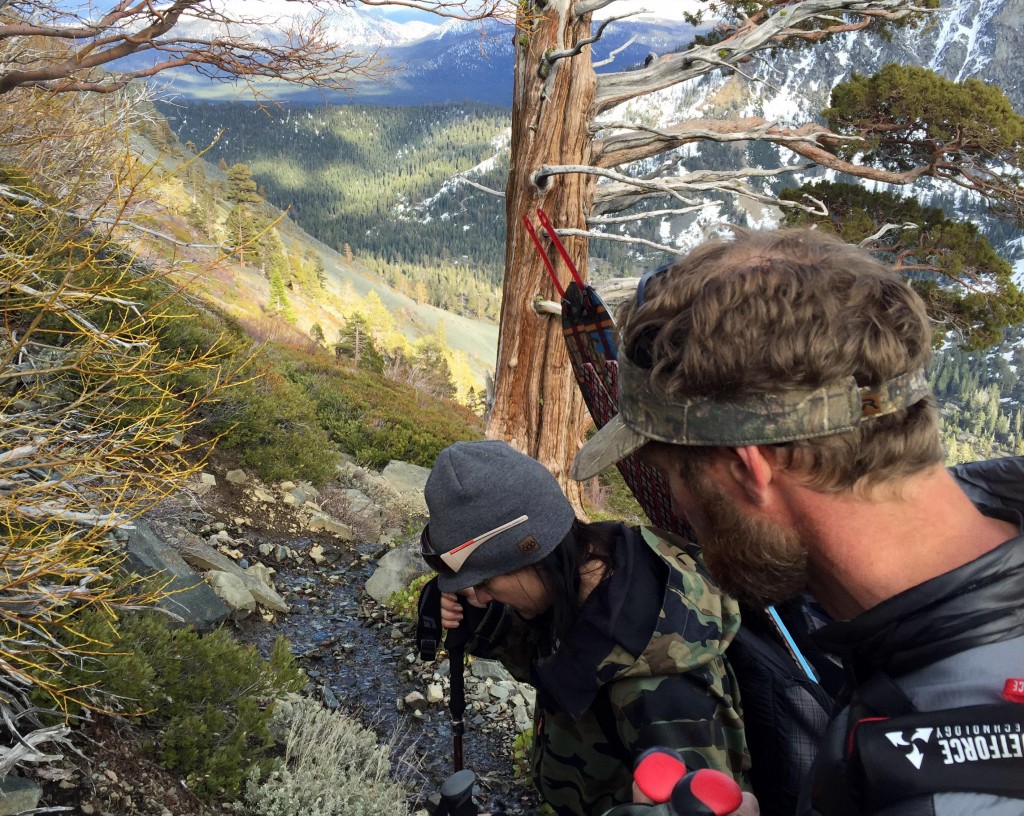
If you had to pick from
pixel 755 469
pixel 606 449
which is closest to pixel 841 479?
pixel 755 469

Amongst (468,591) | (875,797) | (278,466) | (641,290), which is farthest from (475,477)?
(278,466)

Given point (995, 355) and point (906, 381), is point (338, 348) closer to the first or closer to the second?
point (906, 381)

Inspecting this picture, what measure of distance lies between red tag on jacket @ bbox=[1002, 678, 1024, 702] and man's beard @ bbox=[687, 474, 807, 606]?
34cm

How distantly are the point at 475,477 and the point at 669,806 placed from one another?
3.56 feet

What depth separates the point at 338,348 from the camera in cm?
2877

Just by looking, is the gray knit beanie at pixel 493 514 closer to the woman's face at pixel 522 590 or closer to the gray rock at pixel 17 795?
the woman's face at pixel 522 590

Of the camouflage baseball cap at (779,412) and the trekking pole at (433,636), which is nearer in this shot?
the camouflage baseball cap at (779,412)

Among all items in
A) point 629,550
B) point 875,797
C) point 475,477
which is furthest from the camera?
point 475,477

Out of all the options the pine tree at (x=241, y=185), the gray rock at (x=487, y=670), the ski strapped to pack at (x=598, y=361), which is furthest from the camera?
the pine tree at (x=241, y=185)

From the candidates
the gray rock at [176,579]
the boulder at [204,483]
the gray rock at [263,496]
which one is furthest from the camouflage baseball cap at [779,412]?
the gray rock at [263,496]

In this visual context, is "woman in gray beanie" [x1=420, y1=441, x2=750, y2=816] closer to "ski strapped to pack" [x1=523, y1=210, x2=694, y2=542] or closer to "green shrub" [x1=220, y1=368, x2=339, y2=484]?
"ski strapped to pack" [x1=523, y1=210, x2=694, y2=542]

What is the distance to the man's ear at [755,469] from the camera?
45.6 inches

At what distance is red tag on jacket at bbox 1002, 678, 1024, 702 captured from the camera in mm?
824

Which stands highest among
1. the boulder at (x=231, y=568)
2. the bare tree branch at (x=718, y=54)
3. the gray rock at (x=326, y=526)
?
the bare tree branch at (x=718, y=54)
